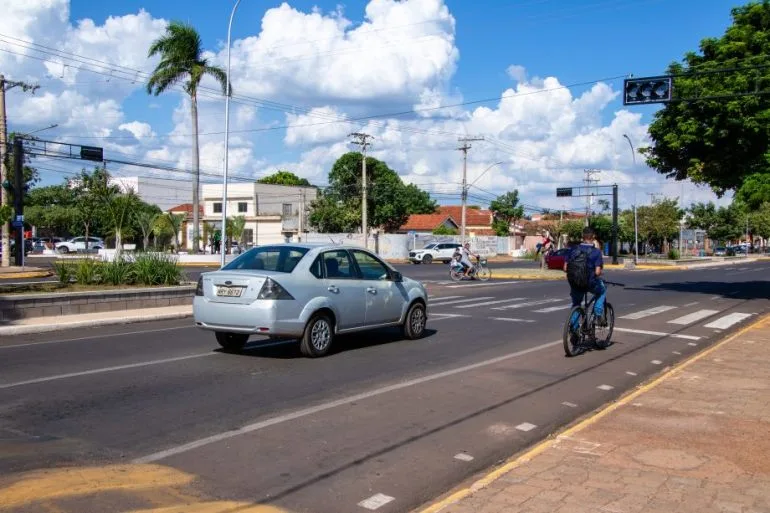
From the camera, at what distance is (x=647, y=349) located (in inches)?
467

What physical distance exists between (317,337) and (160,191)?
76.8m

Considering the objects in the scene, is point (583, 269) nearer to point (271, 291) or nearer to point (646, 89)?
point (271, 291)

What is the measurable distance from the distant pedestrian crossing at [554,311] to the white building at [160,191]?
215 feet

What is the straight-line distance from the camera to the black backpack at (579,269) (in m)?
10.7

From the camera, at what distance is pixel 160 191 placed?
82.4 metres

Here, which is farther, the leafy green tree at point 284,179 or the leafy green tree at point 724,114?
the leafy green tree at point 284,179

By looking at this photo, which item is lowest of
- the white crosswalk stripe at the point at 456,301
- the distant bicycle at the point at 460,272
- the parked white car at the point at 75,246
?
the white crosswalk stripe at the point at 456,301

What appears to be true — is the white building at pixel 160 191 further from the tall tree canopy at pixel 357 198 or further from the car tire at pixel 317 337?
the car tire at pixel 317 337

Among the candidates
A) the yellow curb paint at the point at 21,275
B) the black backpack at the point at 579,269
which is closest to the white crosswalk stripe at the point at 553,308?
the black backpack at the point at 579,269

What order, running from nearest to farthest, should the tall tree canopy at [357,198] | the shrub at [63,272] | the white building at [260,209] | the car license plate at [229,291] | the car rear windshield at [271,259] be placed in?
the car license plate at [229,291] → the car rear windshield at [271,259] → the shrub at [63,272] → the tall tree canopy at [357,198] → the white building at [260,209]

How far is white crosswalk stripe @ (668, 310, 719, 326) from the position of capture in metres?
15.8

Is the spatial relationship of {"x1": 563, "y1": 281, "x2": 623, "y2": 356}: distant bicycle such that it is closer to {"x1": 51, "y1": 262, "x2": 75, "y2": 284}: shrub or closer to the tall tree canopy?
{"x1": 51, "y1": 262, "x2": 75, "y2": 284}: shrub

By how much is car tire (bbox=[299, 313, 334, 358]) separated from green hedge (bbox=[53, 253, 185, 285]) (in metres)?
8.73

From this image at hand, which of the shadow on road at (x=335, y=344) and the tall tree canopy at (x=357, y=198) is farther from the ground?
the tall tree canopy at (x=357, y=198)
